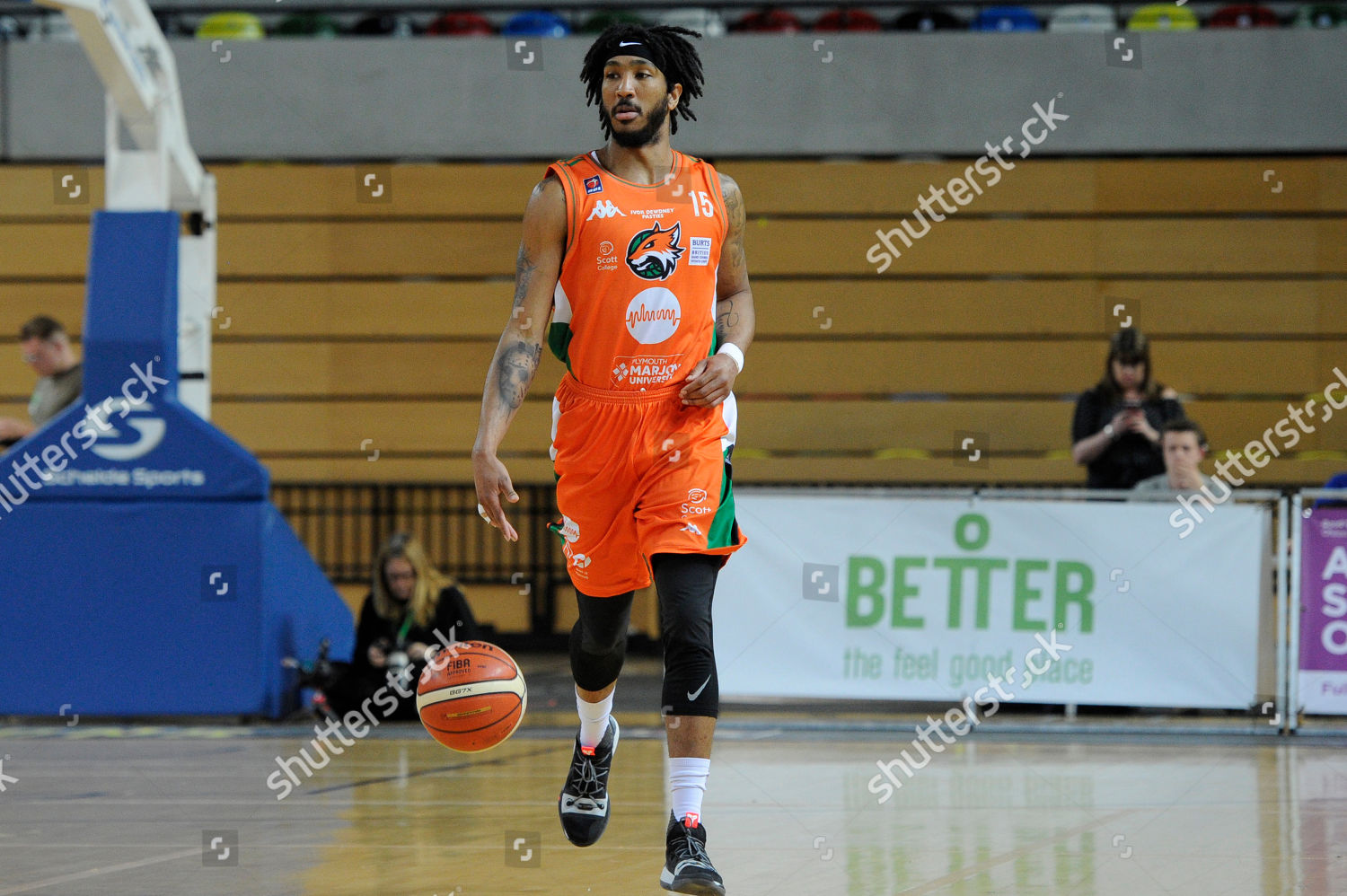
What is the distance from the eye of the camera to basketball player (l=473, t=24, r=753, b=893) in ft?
12.7

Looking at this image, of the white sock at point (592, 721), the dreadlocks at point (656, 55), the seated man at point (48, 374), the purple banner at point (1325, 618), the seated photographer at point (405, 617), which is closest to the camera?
the dreadlocks at point (656, 55)

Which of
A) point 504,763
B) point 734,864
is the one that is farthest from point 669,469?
point 504,763

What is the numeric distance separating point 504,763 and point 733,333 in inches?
116

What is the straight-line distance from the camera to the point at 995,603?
764 centimetres

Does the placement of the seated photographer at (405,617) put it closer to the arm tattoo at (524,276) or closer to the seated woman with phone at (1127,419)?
the seated woman with phone at (1127,419)

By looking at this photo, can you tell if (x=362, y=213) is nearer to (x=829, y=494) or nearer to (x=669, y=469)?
(x=829, y=494)

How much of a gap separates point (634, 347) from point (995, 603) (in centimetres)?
425

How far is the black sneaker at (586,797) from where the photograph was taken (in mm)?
4223

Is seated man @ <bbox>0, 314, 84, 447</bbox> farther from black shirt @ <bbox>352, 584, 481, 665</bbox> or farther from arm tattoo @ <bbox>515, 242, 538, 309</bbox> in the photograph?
arm tattoo @ <bbox>515, 242, 538, 309</bbox>

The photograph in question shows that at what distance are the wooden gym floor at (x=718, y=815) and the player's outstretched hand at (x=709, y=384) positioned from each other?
4.25 feet

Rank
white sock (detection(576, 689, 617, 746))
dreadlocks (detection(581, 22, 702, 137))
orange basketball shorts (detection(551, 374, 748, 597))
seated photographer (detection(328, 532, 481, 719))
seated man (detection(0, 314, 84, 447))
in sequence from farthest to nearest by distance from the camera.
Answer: seated man (detection(0, 314, 84, 447)), seated photographer (detection(328, 532, 481, 719)), white sock (detection(576, 689, 617, 746)), dreadlocks (detection(581, 22, 702, 137)), orange basketball shorts (detection(551, 374, 748, 597))

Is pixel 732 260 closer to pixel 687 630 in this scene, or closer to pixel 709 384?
pixel 709 384

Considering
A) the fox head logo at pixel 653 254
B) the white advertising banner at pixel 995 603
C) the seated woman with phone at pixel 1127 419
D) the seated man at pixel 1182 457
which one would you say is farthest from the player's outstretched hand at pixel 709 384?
the seated woman with phone at pixel 1127 419

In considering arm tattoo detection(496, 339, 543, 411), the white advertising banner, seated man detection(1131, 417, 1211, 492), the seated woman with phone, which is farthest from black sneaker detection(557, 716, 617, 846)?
the seated woman with phone
